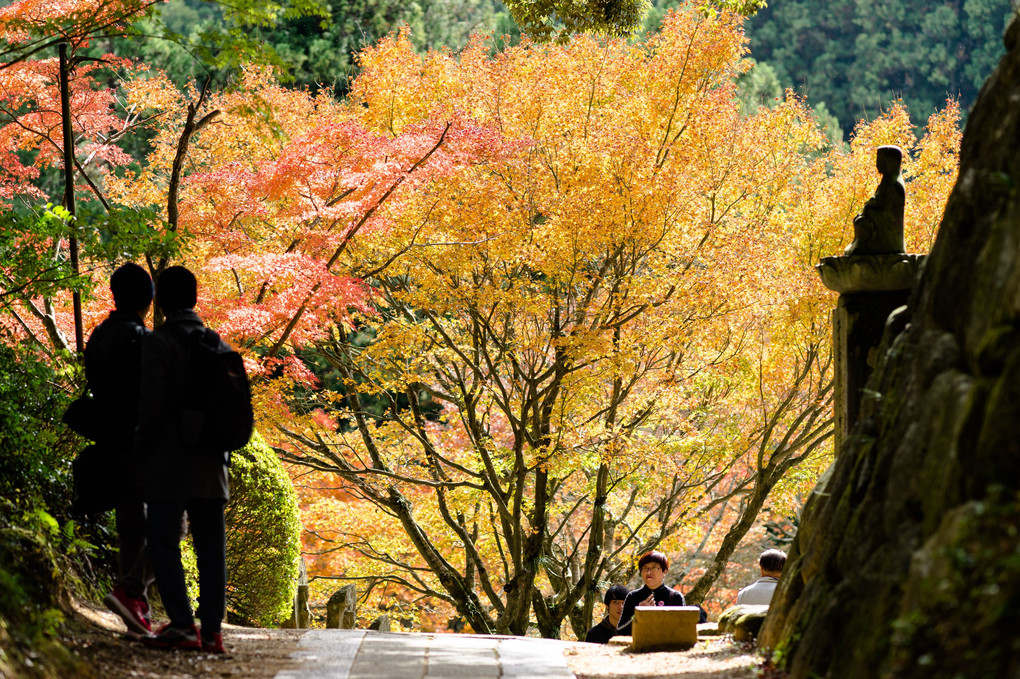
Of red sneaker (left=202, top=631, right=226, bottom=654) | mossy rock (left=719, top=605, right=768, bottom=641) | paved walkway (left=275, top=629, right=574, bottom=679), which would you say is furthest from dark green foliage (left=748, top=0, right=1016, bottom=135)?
red sneaker (left=202, top=631, right=226, bottom=654)

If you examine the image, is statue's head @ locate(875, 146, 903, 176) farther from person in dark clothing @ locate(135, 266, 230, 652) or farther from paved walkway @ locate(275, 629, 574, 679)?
person in dark clothing @ locate(135, 266, 230, 652)

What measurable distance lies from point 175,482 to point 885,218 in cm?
445

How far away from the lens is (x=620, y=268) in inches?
434

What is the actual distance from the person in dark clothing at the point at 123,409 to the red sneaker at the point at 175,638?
0.13m

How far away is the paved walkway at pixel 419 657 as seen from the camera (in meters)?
4.84

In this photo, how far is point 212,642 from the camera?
464 cm

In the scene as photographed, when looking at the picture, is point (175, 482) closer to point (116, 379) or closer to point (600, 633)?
point (116, 379)

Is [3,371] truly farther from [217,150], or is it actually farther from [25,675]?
[217,150]

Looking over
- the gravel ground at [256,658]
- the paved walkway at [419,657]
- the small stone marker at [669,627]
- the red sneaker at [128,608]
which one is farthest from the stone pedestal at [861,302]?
the red sneaker at [128,608]

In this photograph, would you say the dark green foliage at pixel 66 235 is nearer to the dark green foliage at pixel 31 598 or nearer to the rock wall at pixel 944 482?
the dark green foliage at pixel 31 598

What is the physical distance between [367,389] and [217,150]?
4.89 m

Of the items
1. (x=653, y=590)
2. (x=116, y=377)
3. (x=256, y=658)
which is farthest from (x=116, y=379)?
(x=653, y=590)

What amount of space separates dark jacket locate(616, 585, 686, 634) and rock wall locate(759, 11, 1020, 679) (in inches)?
101

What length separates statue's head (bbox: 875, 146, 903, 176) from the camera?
588 centimetres
